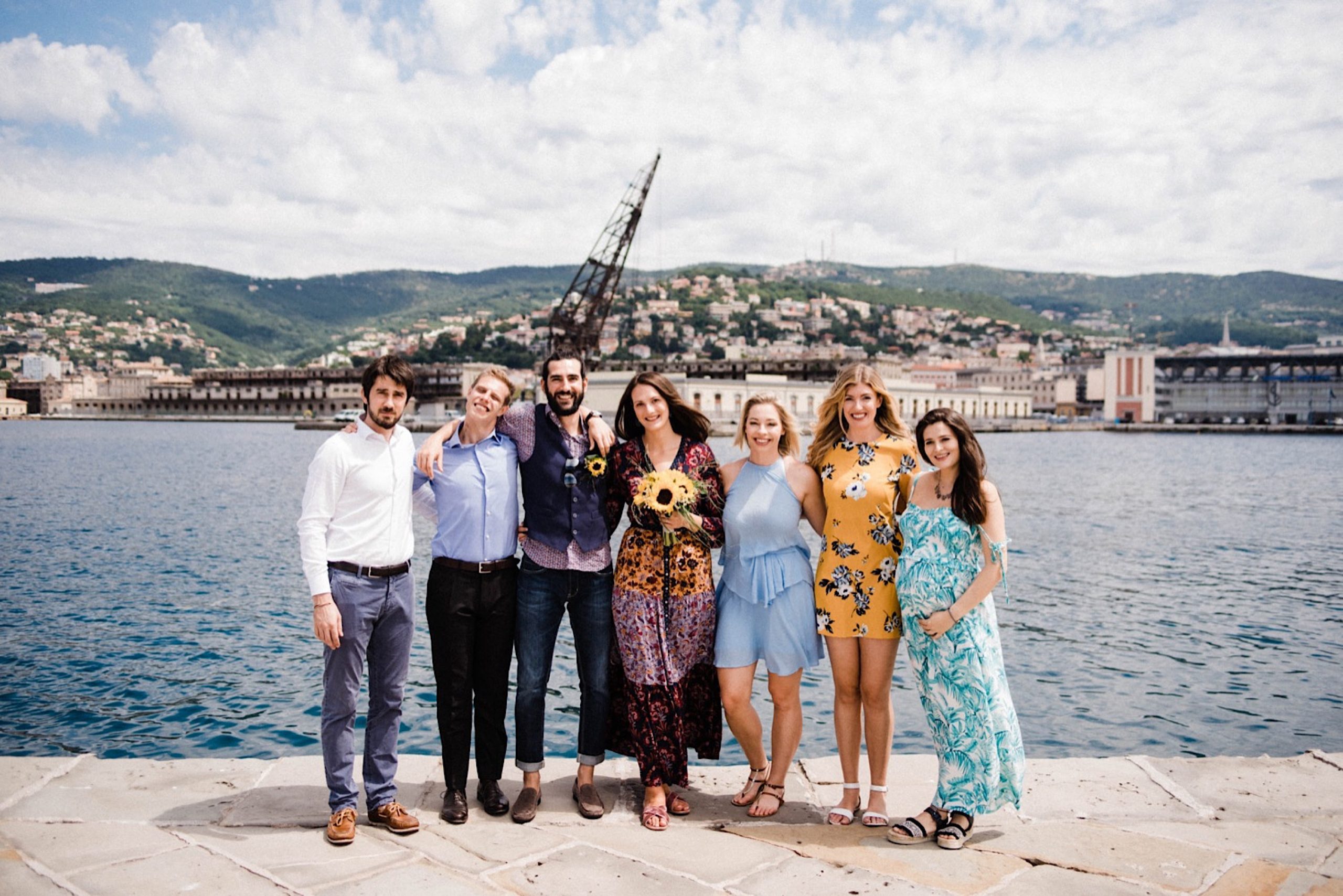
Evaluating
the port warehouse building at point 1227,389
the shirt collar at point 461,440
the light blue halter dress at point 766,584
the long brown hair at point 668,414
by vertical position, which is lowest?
the port warehouse building at point 1227,389

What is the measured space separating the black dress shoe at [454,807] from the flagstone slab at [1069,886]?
1.70 m

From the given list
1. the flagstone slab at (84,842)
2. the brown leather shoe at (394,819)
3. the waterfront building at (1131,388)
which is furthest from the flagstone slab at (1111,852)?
the waterfront building at (1131,388)

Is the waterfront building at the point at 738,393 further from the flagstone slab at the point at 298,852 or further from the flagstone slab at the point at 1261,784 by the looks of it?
the flagstone slab at the point at 298,852

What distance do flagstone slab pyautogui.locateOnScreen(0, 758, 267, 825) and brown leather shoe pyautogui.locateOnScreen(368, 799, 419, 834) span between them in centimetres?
51

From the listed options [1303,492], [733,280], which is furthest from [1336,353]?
[733,280]

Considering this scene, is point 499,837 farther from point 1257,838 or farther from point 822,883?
point 1257,838

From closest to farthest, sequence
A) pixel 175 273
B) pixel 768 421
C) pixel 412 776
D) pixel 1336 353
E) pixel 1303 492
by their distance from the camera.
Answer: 1. pixel 768 421
2. pixel 412 776
3. pixel 1303 492
4. pixel 1336 353
5. pixel 175 273

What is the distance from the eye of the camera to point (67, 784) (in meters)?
3.48

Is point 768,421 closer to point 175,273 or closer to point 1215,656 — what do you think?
point 1215,656

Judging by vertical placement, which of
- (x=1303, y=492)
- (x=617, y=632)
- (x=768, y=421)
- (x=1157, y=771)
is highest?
(x=768, y=421)

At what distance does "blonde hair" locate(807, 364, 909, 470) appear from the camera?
3.40 meters

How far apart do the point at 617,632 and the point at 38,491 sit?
89.7 ft

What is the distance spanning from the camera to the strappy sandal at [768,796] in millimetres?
3318

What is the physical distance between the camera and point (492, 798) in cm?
338
